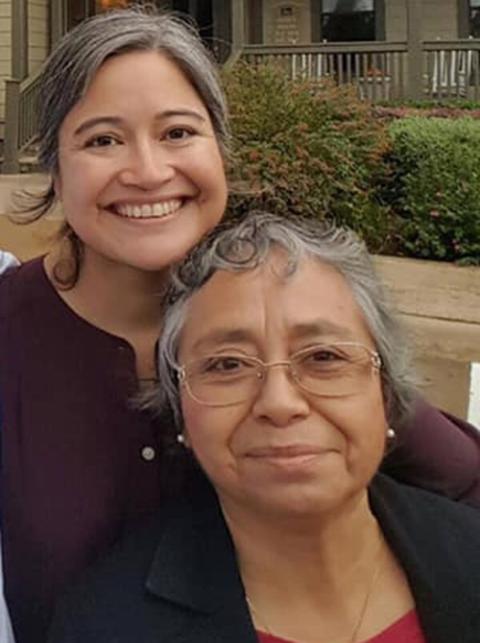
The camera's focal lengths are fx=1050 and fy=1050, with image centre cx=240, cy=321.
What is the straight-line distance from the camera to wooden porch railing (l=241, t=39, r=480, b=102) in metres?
15.9

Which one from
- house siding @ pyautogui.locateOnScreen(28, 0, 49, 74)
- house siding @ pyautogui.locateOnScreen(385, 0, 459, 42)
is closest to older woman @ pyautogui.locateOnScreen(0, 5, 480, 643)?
house siding @ pyautogui.locateOnScreen(28, 0, 49, 74)

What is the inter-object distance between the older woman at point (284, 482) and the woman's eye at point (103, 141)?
28cm

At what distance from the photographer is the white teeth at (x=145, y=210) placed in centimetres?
213

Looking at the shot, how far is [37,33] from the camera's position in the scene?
17953 mm

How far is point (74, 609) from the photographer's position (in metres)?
1.90

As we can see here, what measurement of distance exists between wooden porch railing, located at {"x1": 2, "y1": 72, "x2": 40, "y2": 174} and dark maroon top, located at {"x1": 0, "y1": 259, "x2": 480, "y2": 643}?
12.9 metres

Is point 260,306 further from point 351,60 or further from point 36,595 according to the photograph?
point 351,60

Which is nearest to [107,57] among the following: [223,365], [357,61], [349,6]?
[223,365]

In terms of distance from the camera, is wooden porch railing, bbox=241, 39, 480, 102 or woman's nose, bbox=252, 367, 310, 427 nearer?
woman's nose, bbox=252, 367, 310, 427

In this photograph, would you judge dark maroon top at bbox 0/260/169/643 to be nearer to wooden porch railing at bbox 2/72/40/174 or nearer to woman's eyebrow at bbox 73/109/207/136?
woman's eyebrow at bbox 73/109/207/136

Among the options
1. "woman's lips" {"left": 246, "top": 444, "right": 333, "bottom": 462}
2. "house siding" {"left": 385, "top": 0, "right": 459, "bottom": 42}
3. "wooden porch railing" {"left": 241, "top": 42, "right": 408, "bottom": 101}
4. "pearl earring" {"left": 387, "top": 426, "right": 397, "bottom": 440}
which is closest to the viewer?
"woman's lips" {"left": 246, "top": 444, "right": 333, "bottom": 462}

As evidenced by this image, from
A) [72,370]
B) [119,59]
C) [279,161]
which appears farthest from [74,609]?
[279,161]

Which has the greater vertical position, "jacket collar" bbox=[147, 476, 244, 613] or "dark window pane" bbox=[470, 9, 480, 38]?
"dark window pane" bbox=[470, 9, 480, 38]

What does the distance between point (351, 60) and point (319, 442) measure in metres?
15.1
